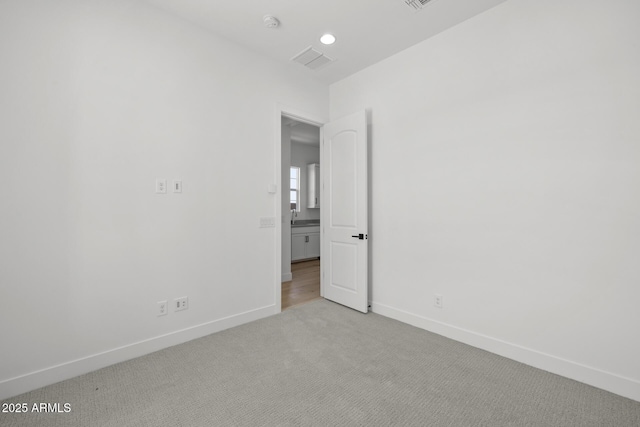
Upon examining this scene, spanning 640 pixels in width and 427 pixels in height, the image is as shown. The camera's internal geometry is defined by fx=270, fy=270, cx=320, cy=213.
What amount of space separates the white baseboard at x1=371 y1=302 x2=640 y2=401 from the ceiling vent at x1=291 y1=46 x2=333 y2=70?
3048 millimetres

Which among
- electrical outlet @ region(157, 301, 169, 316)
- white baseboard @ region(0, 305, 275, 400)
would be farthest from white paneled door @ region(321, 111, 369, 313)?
electrical outlet @ region(157, 301, 169, 316)

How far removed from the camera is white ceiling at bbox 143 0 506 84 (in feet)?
7.66

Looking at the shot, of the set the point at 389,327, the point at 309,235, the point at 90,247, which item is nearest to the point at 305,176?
the point at 309,235

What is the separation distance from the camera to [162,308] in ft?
7.86

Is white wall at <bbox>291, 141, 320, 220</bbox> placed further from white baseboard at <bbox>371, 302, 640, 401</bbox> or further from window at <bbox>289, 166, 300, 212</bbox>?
white baseboard at <bbox>371, 302, 640, 401</bbox>

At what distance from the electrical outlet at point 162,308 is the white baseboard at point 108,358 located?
0.20 metres

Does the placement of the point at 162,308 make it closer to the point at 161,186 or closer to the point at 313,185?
the point at 161,186

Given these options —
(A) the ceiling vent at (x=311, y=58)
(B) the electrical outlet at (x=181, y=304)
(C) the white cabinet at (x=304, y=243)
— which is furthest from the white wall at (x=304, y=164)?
(B) the electrical outlet at (x=181, y=304)

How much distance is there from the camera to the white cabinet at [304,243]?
21.0 ft

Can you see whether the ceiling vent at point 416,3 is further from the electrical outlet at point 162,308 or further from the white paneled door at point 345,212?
the electrical outlet at point 162,308

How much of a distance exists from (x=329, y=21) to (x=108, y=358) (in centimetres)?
344

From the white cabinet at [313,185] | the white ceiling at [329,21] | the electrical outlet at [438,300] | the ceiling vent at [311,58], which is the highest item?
the white ceiling at [329,21]

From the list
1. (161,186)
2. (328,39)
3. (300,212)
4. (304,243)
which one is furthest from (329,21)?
(300,212)

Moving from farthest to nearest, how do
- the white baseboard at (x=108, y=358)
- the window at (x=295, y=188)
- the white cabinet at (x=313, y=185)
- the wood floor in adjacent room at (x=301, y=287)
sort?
the white cabinet at (x=313, y=185)
the window at (x=295, y=188)
the wood floor in adjacent room at (x=301, y=287)
the white baseboard at (x=108, y=358)
